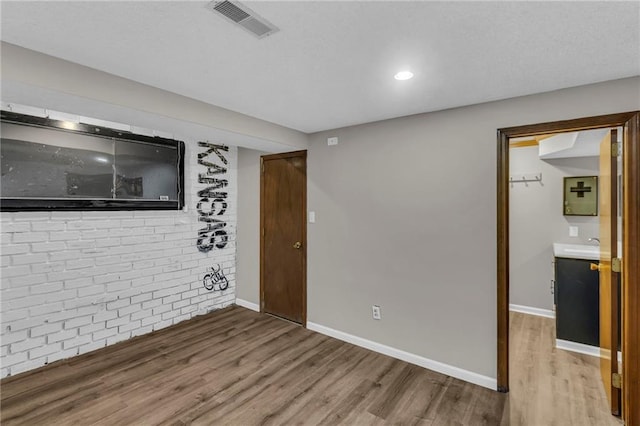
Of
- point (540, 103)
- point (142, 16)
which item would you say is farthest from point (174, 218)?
point (540, 103)

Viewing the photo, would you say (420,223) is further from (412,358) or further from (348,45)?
(348,45)

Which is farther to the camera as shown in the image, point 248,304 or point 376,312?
point 248,304

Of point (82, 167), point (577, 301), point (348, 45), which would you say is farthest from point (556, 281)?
point (82, 167)

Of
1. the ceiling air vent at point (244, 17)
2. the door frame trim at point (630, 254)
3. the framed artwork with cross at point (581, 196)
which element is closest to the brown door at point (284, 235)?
the ceiling air vent at point (244, 17)

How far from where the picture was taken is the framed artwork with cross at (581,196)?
3.82m

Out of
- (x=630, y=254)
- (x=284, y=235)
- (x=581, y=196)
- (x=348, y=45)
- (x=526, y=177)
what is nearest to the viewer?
(x=348, y=45)

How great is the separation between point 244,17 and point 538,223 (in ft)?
14.4

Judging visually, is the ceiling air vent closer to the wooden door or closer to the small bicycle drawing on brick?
the wooden door

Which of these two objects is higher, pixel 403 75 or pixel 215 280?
pixel 403 75

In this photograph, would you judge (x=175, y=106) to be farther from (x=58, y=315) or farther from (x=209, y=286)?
(x=209, y=286)

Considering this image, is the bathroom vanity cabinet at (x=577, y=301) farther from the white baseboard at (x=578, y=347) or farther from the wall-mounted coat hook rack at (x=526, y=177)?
the wall-mounted coat hook rack at (x=526, y=177)

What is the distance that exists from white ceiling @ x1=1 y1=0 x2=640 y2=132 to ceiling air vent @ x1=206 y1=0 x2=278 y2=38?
46mm

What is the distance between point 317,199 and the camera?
12.1 feet

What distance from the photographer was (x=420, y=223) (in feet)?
9.54
